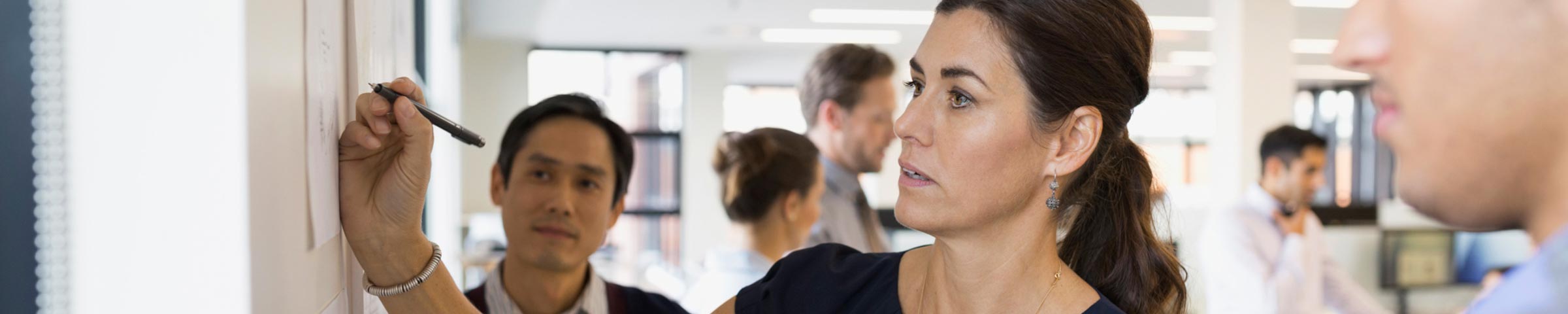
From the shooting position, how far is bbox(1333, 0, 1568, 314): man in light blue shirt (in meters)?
0.45

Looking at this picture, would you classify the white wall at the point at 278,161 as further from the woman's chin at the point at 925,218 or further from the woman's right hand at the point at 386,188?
the woman's chin at the point at 925,218

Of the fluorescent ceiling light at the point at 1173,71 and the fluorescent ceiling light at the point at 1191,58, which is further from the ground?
the fluorescent ceiling light at the point at 1191,58

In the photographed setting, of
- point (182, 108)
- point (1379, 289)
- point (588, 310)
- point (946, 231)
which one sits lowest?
point (1379, 289)

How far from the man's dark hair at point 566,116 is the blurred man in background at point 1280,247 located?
113 inches

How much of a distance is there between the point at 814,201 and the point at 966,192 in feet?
5.18

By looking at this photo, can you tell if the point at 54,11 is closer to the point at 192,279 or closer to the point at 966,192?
the point at 192,279

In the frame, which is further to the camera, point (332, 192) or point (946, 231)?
point (946, 231)

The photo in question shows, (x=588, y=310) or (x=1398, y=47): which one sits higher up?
(x=1398, y=47)

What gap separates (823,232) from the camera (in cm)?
269

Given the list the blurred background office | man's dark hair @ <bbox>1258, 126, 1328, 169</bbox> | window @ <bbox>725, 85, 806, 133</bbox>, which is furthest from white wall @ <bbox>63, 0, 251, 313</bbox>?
window @ <bbox>725, 85, 806, 133</bbox>

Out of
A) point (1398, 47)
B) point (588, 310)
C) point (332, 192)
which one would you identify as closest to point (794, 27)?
point (588, 310)

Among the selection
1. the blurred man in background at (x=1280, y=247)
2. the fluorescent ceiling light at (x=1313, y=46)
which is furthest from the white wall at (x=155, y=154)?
the fluorescent ceiling light at (x=1313, y=46)

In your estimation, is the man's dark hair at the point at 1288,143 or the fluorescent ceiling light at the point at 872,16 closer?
the man's dark hair at the point at 1288,143

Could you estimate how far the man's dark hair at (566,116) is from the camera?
1.82 metres
